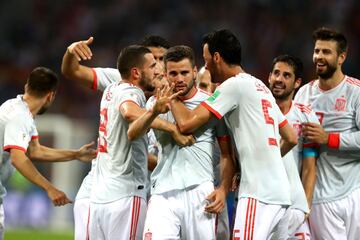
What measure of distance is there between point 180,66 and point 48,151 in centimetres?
248

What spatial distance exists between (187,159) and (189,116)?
1.29ft

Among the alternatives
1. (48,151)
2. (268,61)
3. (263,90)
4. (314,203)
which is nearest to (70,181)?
(268,61)

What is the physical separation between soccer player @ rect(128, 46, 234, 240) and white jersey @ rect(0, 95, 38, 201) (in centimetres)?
164

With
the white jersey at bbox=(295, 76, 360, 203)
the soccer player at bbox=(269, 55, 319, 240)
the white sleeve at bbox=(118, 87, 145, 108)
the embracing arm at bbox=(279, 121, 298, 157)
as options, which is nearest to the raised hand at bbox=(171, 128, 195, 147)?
the white sleeve at bbox=(118, 87, 145, 108)

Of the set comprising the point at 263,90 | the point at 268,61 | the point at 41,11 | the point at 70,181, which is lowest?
the point at 70,181

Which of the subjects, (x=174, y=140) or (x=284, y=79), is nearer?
(x=174, y=140)

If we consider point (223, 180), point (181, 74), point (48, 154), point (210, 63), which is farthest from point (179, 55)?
point (48, 154)

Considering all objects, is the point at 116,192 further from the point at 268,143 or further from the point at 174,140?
the point at 268,143

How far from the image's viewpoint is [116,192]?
6.92m

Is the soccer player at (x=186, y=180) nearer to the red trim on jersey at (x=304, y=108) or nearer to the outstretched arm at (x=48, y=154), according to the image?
the red trim on jersey at (x=304, y=108)

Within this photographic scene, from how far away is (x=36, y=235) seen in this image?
15578 millimetres

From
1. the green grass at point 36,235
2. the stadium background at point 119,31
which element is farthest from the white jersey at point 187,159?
the stadium background at point 119,31

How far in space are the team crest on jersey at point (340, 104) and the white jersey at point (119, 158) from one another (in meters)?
2.05

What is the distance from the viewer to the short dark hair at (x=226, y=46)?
656 centimetres
